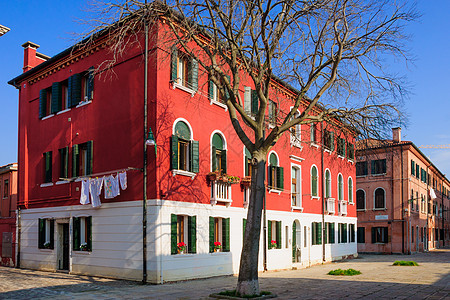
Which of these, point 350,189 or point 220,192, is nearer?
point 220,192

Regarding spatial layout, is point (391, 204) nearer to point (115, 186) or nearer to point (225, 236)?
point (225, 236)

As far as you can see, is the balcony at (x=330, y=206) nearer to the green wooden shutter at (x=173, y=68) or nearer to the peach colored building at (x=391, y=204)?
the peach colored building at (x=391, y=204)

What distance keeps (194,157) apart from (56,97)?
767 centimetres

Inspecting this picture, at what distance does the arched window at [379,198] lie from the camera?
145 ft

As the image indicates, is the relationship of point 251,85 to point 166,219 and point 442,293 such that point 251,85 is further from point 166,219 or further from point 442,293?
point 442,293

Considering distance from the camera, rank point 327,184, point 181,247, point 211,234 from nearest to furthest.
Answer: point 181,247 < point 211,234 < point 327,184

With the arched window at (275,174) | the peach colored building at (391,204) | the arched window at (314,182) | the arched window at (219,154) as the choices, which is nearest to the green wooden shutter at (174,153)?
the arched window at (219,154)

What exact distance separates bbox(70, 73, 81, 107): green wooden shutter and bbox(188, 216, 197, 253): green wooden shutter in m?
7.25

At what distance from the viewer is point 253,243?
1246 cm

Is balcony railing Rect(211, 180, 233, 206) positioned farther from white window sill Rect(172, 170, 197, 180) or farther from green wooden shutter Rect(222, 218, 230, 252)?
white window sill Rect(172, 170, 197, 180)

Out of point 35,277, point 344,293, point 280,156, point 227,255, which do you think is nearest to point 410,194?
point 280,156

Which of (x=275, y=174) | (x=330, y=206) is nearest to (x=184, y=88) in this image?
(x=275, y=174)

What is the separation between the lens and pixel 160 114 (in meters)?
16.5

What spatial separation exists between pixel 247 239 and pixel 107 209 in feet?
23.5
